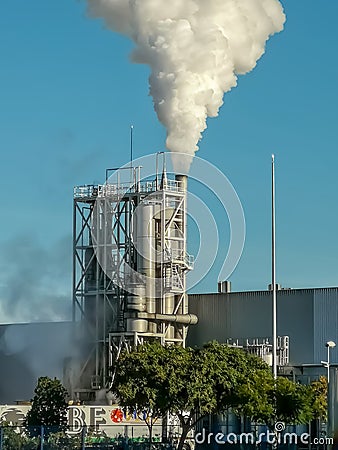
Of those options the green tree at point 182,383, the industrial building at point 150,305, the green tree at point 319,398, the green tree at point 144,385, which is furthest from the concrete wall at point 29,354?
the green tree at point 182,383

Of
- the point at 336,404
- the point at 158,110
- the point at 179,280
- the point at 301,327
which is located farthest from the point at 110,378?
the point at 336,404

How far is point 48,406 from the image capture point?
8206 cm

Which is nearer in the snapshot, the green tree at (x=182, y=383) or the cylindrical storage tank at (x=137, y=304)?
the green tree at (x=182, y=383)

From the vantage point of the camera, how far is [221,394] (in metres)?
61.2

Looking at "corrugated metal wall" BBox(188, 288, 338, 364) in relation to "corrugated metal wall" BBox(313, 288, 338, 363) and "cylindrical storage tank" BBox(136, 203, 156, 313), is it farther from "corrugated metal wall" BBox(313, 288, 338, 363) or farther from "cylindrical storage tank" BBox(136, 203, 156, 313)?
"cylindrical storage tank" BBox(136, 203, 156, 313)

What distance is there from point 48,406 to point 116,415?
503cm

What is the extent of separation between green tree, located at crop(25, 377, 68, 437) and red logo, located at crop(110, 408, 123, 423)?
358 centimetres

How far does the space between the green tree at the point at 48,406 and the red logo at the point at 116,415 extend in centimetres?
358

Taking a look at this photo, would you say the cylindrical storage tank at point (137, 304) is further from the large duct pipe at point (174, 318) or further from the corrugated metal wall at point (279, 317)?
the corrugated metal wall at point (279, 317)

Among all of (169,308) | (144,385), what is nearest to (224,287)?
(169,308)

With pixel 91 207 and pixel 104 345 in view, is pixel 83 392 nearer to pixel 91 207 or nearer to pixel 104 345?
pixel 104 345

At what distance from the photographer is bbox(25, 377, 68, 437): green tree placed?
80.9m

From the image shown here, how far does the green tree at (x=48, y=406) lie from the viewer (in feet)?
266

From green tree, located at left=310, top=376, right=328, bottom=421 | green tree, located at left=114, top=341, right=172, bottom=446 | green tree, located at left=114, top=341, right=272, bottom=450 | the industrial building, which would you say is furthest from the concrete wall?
green tree, located at left=114, top=341, right=272, bottom=450
